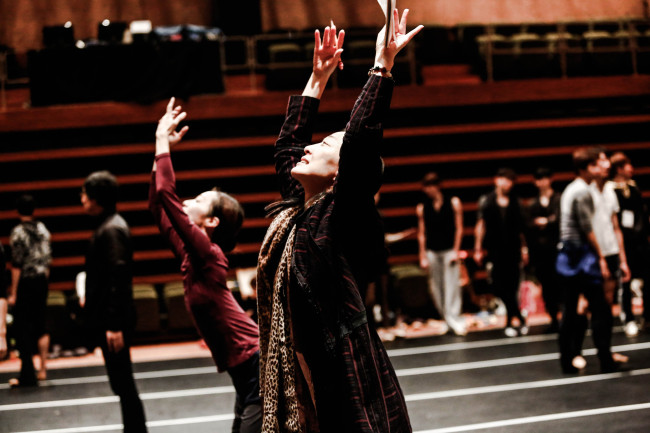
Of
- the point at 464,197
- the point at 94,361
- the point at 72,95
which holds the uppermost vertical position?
the point at 72,95

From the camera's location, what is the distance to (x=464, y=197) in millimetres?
11000

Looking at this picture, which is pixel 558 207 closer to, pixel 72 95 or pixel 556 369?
pixel 556 369

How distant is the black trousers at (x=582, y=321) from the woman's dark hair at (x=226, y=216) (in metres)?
3.45

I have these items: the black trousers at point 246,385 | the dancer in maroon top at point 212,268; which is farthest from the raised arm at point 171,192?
the black trousers at point 246,385

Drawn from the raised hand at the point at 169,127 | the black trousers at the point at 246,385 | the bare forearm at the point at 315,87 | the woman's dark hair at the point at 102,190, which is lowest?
the black trousers at the point at 246,385

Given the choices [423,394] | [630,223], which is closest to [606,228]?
[630,223]

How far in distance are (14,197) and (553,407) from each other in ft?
26.0

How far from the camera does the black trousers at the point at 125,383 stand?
13.4 feet

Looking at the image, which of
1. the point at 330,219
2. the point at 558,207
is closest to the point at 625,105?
the point at 558,207

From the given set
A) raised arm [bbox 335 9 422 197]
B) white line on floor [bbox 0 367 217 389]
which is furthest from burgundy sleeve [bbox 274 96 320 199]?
white line on floor [bbox 0 367 217 389]

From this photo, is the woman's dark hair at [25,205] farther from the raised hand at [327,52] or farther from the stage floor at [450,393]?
the raised hand at [327,52]

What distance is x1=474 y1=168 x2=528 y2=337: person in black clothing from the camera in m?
8.02

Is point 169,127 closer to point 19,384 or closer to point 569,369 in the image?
point 569,369

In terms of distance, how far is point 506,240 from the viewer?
8062 mm
